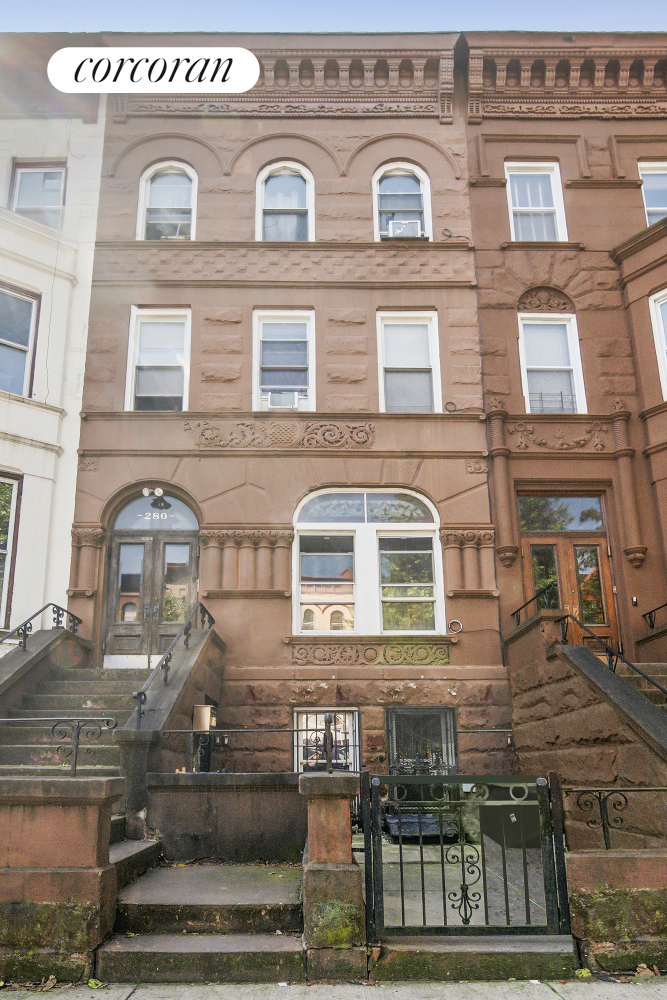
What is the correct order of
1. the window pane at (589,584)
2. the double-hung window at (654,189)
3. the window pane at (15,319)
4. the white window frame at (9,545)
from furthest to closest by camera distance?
1. the double-hung window at (654,189)
2. the window pane at (15,319)
3. the window pane at (589,584)
4. the white window frame at (9,545)

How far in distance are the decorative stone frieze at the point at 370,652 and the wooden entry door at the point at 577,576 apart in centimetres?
208

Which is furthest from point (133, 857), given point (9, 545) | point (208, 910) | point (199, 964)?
point (9, 545)

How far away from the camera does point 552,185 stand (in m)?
16.2

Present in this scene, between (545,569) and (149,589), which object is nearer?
(149,589)

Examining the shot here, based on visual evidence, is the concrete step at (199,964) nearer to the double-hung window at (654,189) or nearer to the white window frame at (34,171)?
the white window frame at (34,171)

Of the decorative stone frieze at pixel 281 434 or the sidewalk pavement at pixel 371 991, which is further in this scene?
the decorative stone frieze at pixel 281 434

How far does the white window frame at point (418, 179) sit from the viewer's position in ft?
51.4

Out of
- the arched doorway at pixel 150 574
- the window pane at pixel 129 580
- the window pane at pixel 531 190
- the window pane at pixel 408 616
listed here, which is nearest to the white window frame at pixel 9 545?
the arched doorway at pixel 150 574

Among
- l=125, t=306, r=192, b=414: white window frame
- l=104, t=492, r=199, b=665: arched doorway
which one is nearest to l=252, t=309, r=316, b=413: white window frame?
l=125, t=306, r=192, b=414: white window frame

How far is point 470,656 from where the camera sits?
13.0 meters

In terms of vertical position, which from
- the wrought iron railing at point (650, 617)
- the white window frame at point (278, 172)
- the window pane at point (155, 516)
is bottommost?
the wrought iron railing at point (650, 617)

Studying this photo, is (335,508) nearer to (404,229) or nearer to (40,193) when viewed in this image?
(404,229)

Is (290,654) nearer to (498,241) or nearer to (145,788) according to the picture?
(145,788)

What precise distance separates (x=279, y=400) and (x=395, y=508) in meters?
3.06
